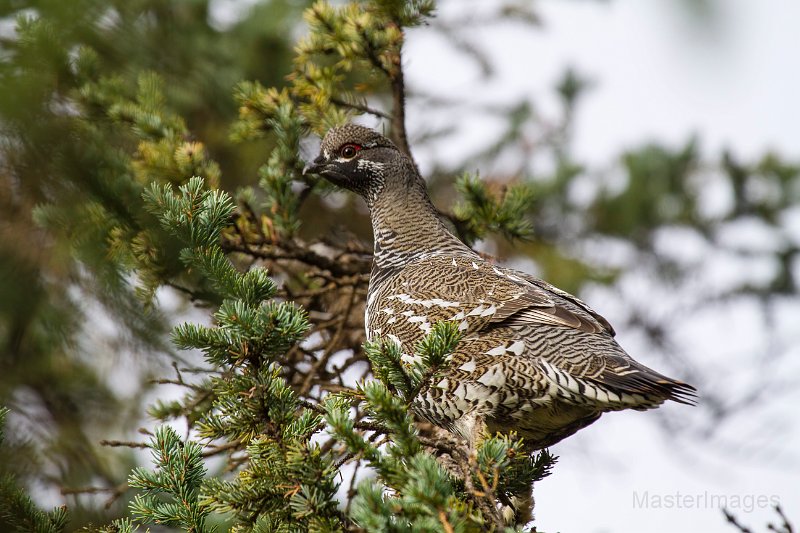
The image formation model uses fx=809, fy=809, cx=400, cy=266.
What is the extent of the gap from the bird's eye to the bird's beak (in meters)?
0.16

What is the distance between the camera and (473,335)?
4832 mm

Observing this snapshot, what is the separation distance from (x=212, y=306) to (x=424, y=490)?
269 cm

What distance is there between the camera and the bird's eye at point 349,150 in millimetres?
6023

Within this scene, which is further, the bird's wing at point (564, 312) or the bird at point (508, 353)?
the bird's wing at point (564, 312)

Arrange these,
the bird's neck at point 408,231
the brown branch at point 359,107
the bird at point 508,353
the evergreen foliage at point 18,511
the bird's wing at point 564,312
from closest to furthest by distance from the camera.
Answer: the evergreen foliage at point 18,511
the bird at point 508,353
the bird's wing at point 564,312
the bird's neck at point 408,231
the brown branch at point 359,107

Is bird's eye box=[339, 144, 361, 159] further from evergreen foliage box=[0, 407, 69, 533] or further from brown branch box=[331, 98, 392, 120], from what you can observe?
evergreen foliage box=[0, 407, 69, 533]

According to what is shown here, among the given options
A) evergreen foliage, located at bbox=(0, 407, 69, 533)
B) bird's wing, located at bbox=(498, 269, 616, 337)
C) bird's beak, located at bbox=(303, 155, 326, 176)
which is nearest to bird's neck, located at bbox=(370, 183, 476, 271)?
bird's beak, located at bbox=(303, 155, 326, 176)

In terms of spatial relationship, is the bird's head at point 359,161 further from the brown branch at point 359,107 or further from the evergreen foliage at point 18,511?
the evergreen foliage at point 18,511

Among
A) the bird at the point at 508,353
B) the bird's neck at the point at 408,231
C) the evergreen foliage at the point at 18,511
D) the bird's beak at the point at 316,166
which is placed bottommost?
the evergreen foliage at the point at 18,511

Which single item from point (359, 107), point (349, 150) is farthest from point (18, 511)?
point (359, 107)

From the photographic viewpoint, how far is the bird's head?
599cm

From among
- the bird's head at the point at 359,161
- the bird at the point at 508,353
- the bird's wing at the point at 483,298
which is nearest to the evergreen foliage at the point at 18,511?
the bird at the point at 508,353

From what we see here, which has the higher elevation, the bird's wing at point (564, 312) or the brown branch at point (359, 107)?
the brown branch at point (359, 107)

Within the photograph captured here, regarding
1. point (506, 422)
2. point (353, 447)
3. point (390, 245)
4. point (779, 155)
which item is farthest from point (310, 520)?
point (779, 155)
